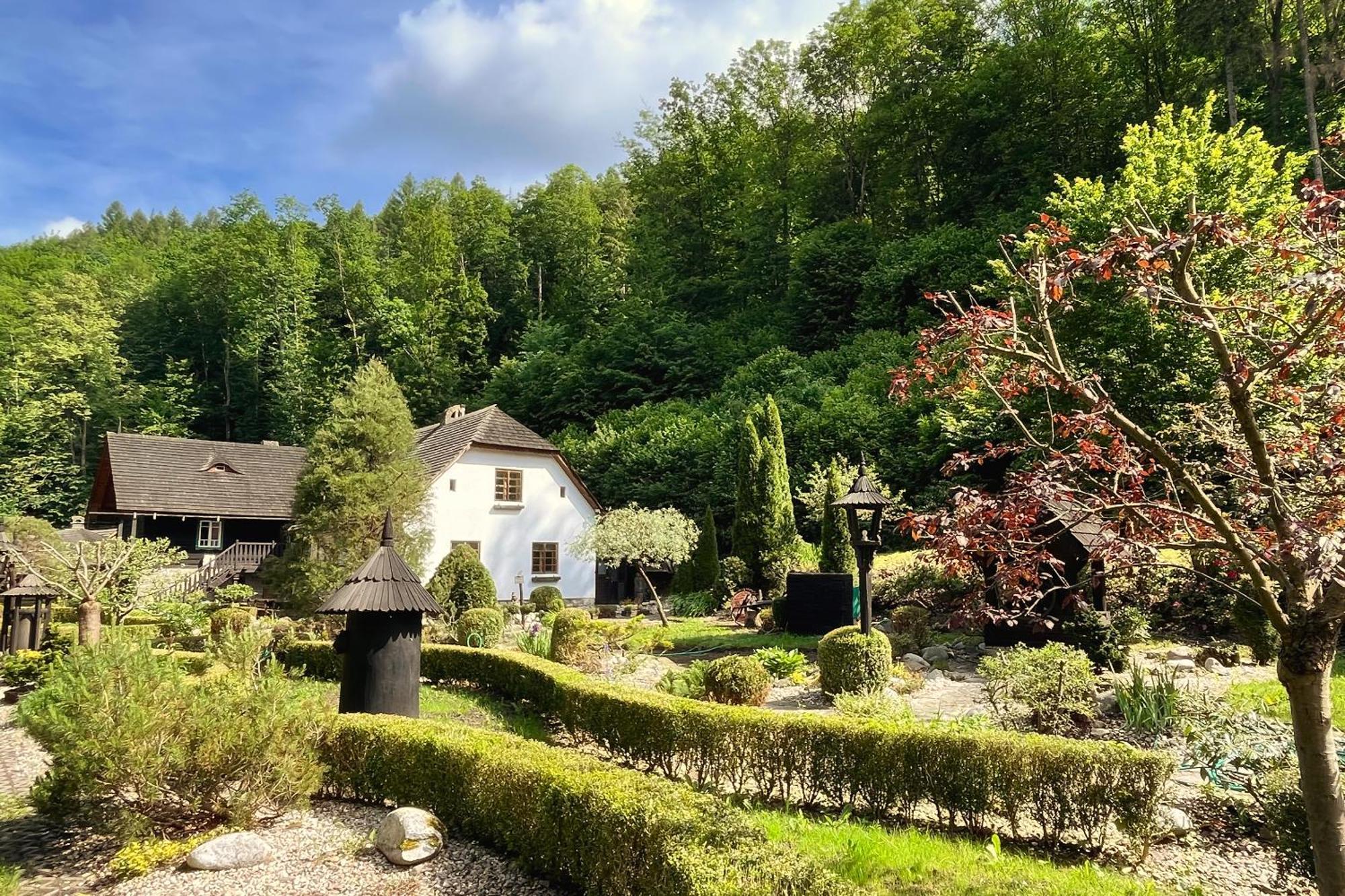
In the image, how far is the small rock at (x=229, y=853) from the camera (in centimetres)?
599

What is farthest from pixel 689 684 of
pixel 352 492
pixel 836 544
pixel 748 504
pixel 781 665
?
pixel 748 504

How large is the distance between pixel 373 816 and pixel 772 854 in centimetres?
475

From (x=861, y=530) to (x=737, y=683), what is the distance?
11.7 feet

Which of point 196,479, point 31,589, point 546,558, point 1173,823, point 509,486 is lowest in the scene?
point 1173,823

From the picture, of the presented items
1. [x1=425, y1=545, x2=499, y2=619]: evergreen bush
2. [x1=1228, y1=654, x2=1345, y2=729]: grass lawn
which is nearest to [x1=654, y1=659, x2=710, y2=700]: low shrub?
[x1=1228, y1=654, x2=1345, y2=729]: grass lawn

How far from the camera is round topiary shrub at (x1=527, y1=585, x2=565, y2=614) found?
23.2 m

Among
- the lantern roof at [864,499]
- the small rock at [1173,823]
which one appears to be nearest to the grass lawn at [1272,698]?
the small rock at [1173,823]

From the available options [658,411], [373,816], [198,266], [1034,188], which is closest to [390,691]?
[373,816]

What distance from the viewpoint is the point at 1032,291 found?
4.32 meters

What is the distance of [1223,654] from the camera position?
12.6 meters

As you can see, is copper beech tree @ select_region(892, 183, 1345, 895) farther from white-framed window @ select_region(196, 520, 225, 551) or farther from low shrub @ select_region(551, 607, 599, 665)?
white-framed window @ select_region(196, 520, 225, 551)

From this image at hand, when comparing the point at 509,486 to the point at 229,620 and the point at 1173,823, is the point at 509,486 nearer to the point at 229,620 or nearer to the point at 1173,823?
the point at 229,620

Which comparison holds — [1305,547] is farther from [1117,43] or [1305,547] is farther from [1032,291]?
[1117,43]

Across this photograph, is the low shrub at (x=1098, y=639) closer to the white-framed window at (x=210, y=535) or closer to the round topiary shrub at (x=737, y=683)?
the round topiary shrub at (x=737, y=683)
